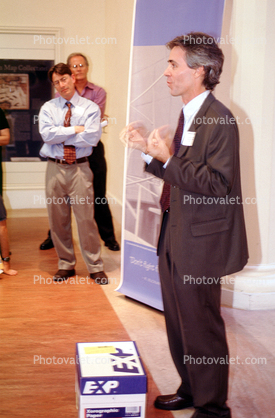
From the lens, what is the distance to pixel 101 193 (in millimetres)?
4863

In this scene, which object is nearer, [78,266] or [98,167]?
[78,266]

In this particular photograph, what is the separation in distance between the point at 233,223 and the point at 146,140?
0.48 m

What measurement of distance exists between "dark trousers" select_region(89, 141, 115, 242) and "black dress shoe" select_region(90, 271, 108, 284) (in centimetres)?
100

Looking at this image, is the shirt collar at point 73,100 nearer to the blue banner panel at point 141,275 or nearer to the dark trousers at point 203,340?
the blue banner panel at point 141,275

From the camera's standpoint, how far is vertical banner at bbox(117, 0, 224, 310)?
9.88 ft

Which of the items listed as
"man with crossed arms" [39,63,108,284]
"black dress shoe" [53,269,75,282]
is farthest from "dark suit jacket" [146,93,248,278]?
"black dress shoe" [53,269,75,282]

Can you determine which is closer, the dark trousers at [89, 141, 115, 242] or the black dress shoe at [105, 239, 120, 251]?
the dark trousers at [89, 141, 115, 242]

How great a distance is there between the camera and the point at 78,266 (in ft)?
14.7

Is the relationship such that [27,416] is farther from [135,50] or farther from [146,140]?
[135,50]

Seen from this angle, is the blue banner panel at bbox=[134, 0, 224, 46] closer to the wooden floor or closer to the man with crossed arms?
the man with crossed arms

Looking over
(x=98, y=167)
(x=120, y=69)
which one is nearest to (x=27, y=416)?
(x=98, y=167)

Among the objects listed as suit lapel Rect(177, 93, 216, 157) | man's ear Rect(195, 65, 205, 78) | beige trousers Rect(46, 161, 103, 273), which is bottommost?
beige trousers Rect(46, 161, 103, 273)

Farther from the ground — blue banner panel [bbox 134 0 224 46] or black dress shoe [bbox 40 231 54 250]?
blue banner panel [bbox 134 0 224 46]

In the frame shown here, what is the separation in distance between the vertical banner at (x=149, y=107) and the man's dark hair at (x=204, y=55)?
125 cm
